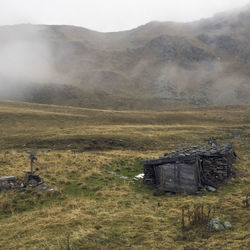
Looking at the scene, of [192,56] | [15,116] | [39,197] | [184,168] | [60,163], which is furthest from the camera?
[192,56]

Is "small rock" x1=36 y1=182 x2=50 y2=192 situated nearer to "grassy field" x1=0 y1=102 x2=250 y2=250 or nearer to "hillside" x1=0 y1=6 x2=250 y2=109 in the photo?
"grassy field" x1=0 y1=102 x2=250 y2=250

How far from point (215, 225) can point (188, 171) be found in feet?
23.5

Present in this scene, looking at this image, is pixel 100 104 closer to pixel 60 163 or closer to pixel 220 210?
pixel 60 163

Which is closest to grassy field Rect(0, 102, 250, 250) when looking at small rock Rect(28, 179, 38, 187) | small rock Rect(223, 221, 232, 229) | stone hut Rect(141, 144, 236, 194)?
small rock Rect(223, 221, 232, 229)

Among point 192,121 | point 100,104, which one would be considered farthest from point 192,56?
point 192,121

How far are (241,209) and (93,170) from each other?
12.8 m

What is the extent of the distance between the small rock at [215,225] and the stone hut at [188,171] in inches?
251

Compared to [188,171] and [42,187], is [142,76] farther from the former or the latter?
[42,187]

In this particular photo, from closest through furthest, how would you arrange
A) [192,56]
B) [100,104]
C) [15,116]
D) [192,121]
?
[15,116] < [192,121] < [100,104] < [192,56]

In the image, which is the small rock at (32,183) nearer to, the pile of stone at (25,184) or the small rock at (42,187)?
the pile of stone at (25,184)

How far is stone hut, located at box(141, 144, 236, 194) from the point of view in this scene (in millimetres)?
16406

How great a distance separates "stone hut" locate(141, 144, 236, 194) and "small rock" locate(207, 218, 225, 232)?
637 centimetres

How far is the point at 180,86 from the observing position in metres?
159

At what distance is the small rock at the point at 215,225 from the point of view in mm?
9281
